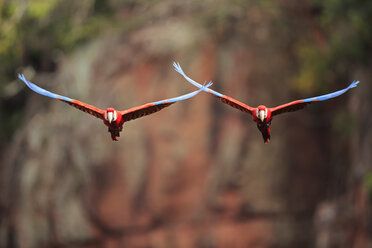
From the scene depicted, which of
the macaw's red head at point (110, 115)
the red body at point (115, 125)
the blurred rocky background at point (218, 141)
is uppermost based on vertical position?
the blurred rocky background at point (218, 141)

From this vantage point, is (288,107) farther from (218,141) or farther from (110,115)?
(218,141)

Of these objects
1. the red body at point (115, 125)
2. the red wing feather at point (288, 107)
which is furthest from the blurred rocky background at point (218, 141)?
the red body at point (115, 125)

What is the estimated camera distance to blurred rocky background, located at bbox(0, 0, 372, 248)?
1200 inches

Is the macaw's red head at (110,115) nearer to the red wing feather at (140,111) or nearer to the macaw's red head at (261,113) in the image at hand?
the red wing feather at (140,111)

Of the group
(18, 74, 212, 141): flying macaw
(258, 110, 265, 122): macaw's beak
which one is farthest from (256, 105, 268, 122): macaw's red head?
(18, 74, 212, 141): flying macaw

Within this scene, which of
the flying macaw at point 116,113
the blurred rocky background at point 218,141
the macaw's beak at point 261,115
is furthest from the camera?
the blurred rocky background at point 218,141

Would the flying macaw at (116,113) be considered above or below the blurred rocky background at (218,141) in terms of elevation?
below

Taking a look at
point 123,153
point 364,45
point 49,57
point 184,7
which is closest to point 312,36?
point 364,45

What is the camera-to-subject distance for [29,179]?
3509cm

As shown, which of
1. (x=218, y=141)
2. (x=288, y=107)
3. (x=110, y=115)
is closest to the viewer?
(x=110, y=115)

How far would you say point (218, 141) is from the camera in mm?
30844

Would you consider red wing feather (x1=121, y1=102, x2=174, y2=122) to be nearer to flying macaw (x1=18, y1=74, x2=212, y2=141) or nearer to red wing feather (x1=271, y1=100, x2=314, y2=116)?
flying macaw (x1=18, y1=74, x2=212, y2=141)

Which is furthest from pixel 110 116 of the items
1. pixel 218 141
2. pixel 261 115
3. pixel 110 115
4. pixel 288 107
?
pixel 218 141

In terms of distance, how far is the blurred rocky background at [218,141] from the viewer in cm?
3048
